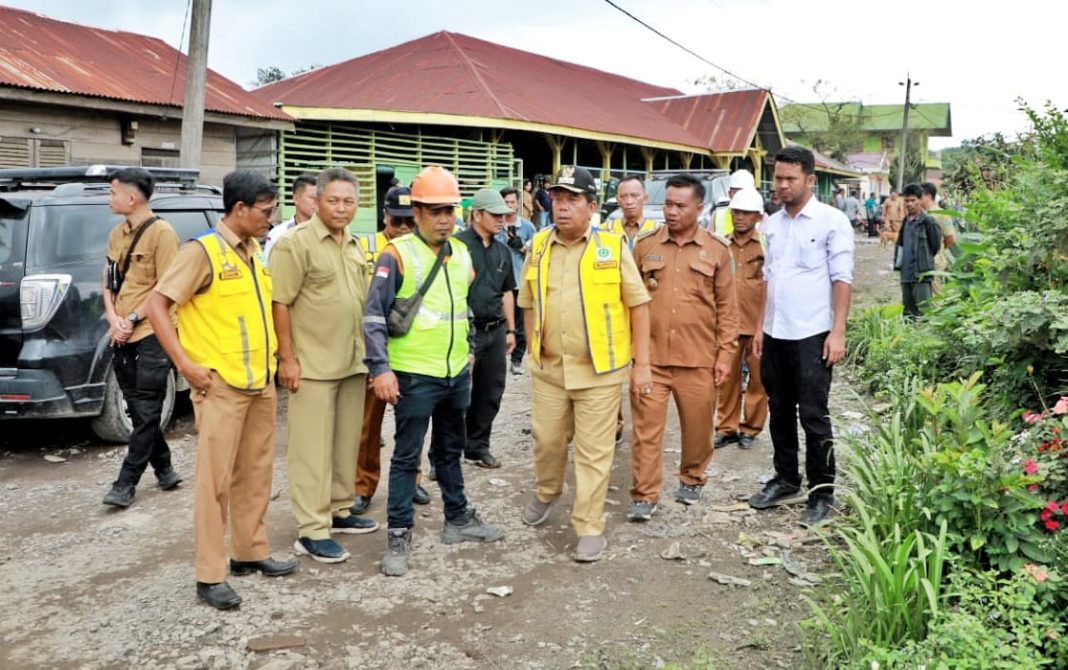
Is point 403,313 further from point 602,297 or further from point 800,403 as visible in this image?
point 800,403

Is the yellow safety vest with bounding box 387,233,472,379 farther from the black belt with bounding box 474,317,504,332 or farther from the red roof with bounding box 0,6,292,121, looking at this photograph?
the red roof with bounding box 0,6,292,121

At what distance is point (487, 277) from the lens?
6.14m

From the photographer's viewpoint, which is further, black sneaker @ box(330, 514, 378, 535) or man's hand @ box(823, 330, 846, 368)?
black sneaker @ box(330, 514, 378, 535)

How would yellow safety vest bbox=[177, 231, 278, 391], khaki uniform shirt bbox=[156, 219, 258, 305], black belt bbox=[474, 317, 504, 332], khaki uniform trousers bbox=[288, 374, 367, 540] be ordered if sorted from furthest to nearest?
1. black belt bbox=[474, 317, 504, 332]
2. khaki uniform trousers bbox=[288, 374, 367, 540]
3. yellow safety vest bbox=[177, 231, 278, 391]
4. khaki uniform shirt bbox=[156, 219, 258, 305]

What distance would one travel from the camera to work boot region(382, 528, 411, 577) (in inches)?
173

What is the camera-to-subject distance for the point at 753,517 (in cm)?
525

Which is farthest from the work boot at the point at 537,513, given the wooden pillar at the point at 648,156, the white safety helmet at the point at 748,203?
the wooden pillar at the point at 648,156

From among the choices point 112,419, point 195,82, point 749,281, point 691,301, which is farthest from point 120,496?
point 195,82

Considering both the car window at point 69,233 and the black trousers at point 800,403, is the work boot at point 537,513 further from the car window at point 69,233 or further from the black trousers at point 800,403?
the car window at point 69,233

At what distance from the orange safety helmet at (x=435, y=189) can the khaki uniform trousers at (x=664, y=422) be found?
1.47m

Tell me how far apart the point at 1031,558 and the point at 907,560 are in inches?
18.6

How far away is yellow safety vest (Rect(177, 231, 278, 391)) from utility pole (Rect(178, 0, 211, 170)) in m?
6.69

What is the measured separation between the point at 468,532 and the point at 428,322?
1.20 metres

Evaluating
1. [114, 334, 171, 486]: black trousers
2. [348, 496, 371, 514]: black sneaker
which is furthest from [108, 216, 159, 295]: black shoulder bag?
[348, 496, 371, 514]: black sneaker
